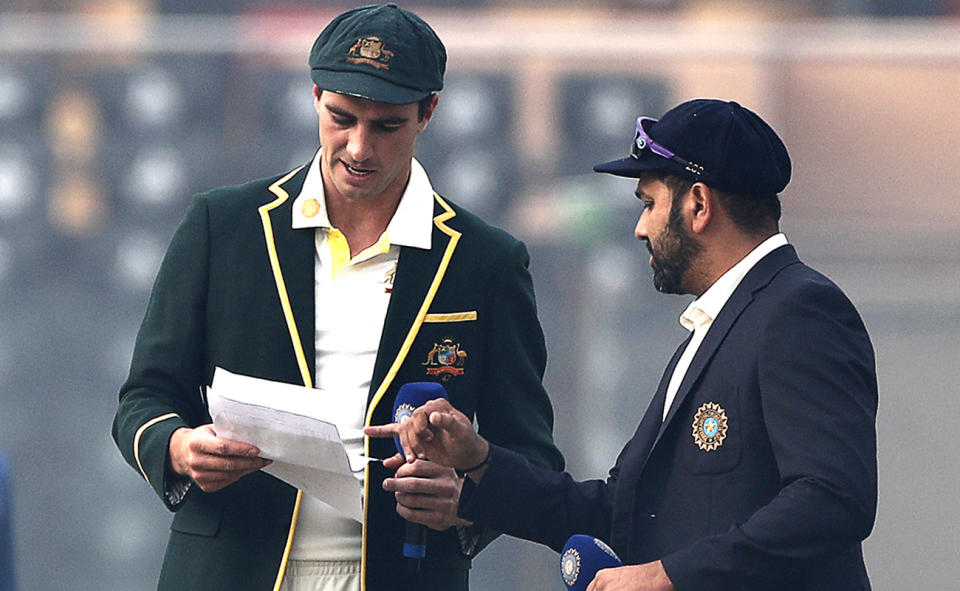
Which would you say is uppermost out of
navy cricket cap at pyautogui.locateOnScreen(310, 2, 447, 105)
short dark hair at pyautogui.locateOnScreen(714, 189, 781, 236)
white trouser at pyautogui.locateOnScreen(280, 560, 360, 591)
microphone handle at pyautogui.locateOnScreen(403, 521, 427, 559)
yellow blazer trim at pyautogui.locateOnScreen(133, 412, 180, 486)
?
navy cricket cap at pyautogui.locateOnScreen(310, 2, 447, 105)

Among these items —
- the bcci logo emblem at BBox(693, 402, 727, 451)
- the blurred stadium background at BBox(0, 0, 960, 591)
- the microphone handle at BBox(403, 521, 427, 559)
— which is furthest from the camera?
the blurred stadium background at BBox(0, 0, 960, 591)

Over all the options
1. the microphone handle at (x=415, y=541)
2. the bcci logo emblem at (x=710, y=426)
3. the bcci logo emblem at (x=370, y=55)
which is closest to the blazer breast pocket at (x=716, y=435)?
the bcci logo emblem at (x=710, y=426)

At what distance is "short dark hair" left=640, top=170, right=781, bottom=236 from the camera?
1864mm

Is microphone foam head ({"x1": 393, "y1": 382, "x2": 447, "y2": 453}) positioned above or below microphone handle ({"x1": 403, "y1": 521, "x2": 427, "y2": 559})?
above

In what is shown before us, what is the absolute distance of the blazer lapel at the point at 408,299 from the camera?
2.05m

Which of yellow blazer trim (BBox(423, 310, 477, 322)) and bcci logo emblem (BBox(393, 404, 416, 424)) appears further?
yellow blazer trim (BBox(423, 310, 477, 322))

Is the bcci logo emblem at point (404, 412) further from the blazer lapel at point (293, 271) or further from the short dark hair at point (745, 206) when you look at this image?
the short dark hair at point (745, 206)

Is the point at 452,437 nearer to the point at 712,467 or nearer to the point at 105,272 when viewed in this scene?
the point at 712,467

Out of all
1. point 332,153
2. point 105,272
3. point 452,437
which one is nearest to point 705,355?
point 452,437

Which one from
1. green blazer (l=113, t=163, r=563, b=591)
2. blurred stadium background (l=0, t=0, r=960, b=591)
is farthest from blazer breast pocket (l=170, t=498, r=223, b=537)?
blurred stadium background (l=0, t=0, r=960, b=591)

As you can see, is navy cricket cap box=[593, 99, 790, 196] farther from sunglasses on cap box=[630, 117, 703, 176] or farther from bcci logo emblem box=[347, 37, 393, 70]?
bcci logo emblem box=[347, 37, 393, 70]

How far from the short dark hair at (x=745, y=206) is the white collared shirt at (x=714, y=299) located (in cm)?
2

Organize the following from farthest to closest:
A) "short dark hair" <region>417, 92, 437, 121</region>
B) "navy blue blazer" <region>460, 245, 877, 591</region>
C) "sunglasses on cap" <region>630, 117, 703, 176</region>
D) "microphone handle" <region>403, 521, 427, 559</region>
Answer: "short dark hair" <region>417, 92, 437, 121</region>
"microphone handle" <region>403, 521, 427, 559</region>
"sunglasses on cap" <region>630, 117, 703, 176</region>
"navy blue blazer" <region>460, 245, 877, 591</region>

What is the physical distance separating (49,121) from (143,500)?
1101mm
